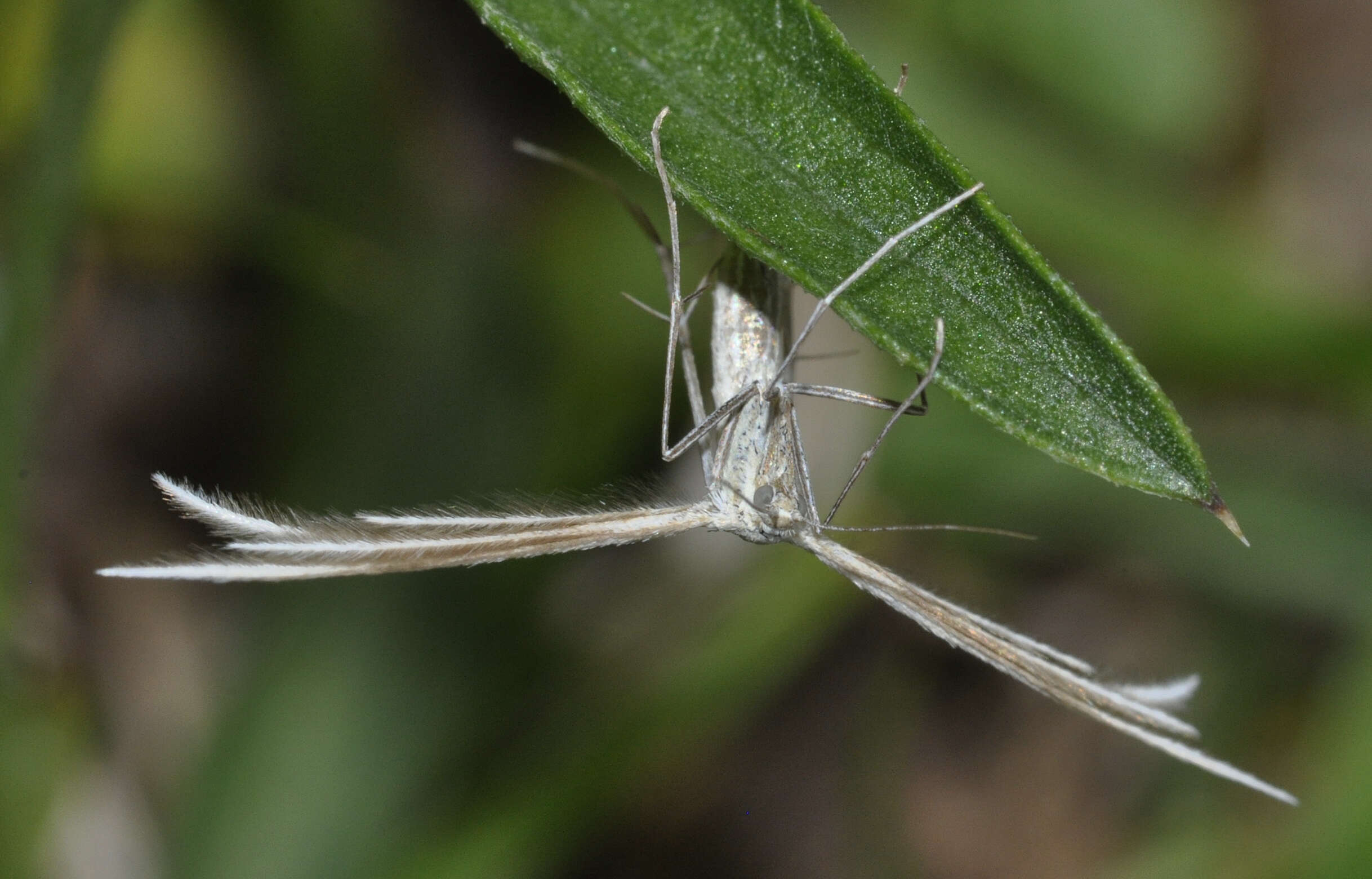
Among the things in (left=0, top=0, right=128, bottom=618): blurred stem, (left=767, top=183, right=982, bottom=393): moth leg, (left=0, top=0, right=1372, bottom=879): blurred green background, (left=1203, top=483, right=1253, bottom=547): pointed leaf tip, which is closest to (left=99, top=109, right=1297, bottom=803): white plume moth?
(left=767, top=183, right=982, bottom=393): moth leg

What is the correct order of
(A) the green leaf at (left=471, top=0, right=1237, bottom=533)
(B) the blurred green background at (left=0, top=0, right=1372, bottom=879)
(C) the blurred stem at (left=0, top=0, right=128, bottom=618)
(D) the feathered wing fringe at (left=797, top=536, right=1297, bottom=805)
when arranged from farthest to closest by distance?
(B) the blurred green background at (left=0, top=0, right=1372, bottom=879)
(C) the blurred stem at (left=0, top=0, right=128, bottom=618)
(D) the feathered wing fringe at (left=797, top=536, right=1297, bottom=805)
(A) the green leaf at (left=471, top=0, right=1237, bottom=533)

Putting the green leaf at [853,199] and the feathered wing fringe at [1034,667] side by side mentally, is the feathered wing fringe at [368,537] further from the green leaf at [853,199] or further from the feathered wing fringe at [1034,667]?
the green leaf at [853,199]

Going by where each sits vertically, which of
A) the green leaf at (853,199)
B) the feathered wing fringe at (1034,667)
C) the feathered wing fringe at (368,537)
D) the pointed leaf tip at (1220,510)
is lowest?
the feathered wing fringe at (368,537)

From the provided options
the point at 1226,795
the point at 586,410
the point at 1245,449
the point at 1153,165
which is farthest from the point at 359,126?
the point at 1226,795

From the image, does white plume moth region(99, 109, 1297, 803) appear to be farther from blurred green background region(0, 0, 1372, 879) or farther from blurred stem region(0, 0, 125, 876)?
blurred green background region(0, 0, 1372, 879)

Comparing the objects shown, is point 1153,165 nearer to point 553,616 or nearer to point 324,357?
point 553,616

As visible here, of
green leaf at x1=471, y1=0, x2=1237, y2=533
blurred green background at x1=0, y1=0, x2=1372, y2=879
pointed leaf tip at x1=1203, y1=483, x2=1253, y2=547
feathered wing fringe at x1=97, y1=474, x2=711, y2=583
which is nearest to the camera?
green leaf at x1=471, y1=0, x2=1237, y2=533

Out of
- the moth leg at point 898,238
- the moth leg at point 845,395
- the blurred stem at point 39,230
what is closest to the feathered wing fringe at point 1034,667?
the moth leg at point 845,395
